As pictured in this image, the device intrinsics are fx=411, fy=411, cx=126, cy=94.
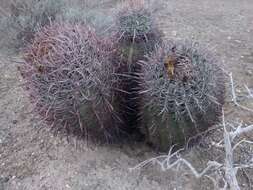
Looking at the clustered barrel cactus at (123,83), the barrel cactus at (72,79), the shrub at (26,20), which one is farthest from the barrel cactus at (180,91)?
the shrub at (26,20)

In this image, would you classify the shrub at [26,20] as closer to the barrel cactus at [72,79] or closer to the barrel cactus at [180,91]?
the barrel cactus at [72,79]

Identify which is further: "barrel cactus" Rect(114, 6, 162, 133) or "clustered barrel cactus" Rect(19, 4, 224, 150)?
"barrel cactus" Rect(114, 6, 162, 133)

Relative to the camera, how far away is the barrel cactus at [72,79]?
108 inches

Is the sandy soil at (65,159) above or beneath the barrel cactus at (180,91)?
beneath

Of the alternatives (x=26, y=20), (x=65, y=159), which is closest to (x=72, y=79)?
(x=65, y=159)

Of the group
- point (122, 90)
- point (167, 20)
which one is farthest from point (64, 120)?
point (167, 20)

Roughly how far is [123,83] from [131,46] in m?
0.30

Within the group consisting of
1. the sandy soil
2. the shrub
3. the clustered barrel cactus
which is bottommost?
the sandy soil

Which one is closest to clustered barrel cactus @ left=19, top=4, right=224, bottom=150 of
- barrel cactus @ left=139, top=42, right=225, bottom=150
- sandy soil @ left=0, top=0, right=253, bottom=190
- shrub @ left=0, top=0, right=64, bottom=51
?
barrel cactus @ left=139, top=42, right=225, bottom=150

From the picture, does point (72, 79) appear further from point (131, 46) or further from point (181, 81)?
point (181, 81)

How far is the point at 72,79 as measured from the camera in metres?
2.73

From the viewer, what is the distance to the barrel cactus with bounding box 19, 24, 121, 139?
2.74 meters

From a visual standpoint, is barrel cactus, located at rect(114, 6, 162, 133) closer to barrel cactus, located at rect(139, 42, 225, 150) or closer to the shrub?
barrel cactus, located at rect(139, 42, 225, 150)

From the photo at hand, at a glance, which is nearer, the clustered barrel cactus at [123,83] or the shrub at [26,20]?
the clustered barrel cactus at [123,83]
